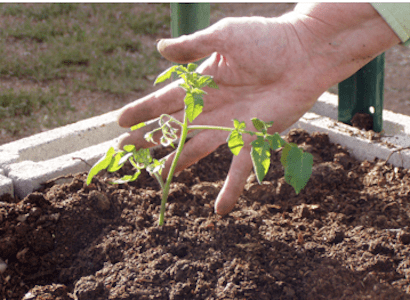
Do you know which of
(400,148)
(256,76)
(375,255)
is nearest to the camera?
(375,255)

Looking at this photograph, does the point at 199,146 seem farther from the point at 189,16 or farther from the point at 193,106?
the point at 189,16

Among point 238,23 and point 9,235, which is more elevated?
point 238,23

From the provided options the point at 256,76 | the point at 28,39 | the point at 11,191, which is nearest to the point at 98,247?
the point at 11,191

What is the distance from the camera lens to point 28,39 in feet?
16.2

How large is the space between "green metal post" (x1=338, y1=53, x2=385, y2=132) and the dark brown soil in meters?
0.38

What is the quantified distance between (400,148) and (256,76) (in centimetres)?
74

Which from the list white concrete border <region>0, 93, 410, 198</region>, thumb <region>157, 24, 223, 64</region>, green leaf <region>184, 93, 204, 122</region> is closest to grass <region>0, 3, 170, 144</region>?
white concrete border <region>0, 93, 410, 198</region>

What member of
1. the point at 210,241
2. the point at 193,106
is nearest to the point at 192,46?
the point at 193,106

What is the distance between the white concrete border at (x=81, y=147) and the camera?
1.87 m

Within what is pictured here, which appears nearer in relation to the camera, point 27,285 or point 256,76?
point 27,285

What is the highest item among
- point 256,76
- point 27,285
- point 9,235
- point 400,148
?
A: point 256,76

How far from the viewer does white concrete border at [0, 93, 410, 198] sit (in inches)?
73.5

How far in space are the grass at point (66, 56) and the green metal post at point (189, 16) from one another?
1.90 m

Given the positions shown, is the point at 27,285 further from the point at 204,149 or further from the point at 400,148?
the point at 400,148
